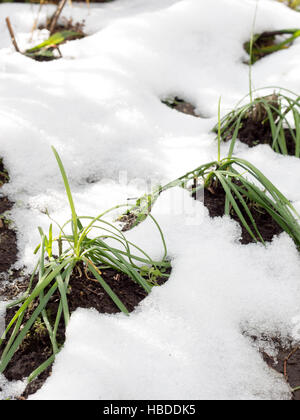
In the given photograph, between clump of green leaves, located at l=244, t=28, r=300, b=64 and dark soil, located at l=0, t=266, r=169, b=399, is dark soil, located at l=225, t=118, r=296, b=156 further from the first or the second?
dark soil, located at l=0, t=266, r=169, b=399

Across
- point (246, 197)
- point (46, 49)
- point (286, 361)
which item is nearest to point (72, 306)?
point (286, 361)

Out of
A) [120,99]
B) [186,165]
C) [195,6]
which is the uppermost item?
[195,6]

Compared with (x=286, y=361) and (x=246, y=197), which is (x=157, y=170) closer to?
(x=246, y=197)

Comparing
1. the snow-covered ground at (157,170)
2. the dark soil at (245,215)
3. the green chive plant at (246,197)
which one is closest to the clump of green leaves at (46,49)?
the snow-covered ground at (157,170)

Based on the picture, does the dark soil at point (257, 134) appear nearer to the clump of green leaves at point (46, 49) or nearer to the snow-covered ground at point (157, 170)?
the snow-covered ground at point (157, 170)

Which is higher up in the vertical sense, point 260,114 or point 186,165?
point 260,114

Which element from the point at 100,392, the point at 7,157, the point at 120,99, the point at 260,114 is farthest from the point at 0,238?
the point at 260,114
